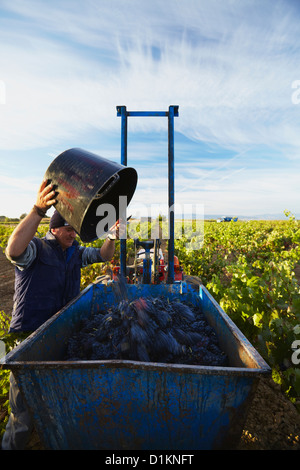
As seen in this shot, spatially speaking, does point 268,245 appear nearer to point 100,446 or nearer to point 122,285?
point 122,285

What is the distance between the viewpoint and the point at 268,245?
1166 cm

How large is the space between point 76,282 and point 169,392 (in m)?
1.69

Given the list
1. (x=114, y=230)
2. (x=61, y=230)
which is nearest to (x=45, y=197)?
(x=61, y=230)

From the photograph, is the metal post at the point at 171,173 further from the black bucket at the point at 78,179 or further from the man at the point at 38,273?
the black bucket at the point at 78,179

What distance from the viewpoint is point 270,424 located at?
2.36 metres

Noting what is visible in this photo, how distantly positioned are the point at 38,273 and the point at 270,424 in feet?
8.23

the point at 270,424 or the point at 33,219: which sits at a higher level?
the point at 33,219

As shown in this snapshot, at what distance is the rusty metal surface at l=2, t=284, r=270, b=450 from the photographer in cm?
139

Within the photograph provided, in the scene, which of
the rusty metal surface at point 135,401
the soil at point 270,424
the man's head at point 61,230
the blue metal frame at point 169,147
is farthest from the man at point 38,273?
the blue metal frame at point 169,147

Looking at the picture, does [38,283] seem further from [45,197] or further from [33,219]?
[45,197]

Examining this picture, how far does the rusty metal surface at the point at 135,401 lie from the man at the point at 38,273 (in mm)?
534

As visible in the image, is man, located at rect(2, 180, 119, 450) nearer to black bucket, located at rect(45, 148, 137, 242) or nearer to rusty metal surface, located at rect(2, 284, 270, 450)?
black bucket, located at rect(45, 148, 137, 242)

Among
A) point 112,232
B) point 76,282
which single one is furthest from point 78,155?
point 76,282

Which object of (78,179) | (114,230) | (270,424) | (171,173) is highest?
(171,173)
